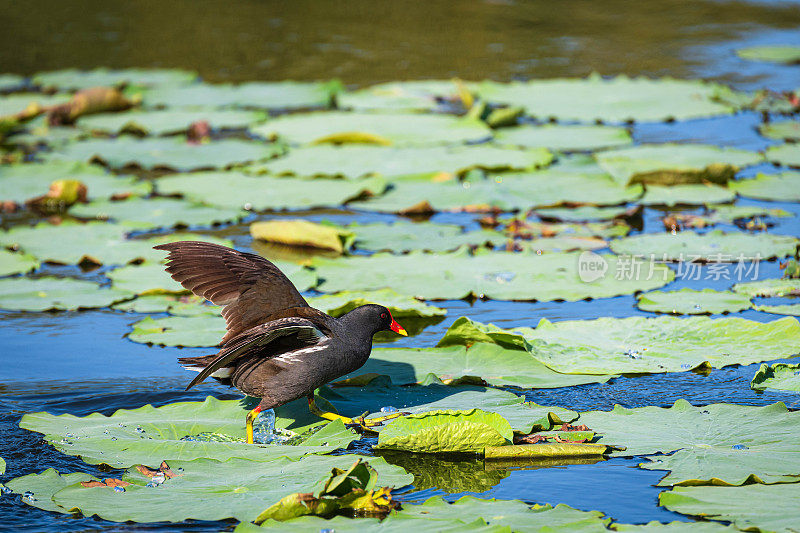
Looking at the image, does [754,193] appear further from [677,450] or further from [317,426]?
[317,426]

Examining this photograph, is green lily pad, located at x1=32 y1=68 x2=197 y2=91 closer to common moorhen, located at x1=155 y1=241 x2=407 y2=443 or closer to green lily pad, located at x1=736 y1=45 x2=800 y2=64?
green lily pad, located at x1=736 y1=45 x2=800 y2=64

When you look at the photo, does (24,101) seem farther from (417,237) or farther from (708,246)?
(708,246)

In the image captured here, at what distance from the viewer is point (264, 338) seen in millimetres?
3441

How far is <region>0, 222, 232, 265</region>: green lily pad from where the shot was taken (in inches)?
223

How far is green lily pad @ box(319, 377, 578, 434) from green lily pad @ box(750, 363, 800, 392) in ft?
2.80

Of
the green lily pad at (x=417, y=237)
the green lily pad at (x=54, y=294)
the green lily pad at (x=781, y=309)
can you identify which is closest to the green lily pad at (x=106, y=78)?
the green lily pad at (x=417, y=237)

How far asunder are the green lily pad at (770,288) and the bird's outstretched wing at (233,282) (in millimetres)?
2458

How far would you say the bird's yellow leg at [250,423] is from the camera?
3459 mm

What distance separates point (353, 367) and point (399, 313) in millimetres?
1068

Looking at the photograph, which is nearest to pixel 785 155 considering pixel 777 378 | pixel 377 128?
pixel 377 128

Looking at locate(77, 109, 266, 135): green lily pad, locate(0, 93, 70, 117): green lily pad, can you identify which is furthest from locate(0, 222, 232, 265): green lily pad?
locate(0, 93, 70, 117): green lily pad

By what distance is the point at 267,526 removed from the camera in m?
2.69

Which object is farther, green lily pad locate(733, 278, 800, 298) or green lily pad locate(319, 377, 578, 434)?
green lily pad locate(733, 278, 800, 298)

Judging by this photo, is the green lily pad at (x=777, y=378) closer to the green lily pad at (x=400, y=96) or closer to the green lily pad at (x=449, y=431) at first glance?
the green lily pad at (x=449, y=431)
